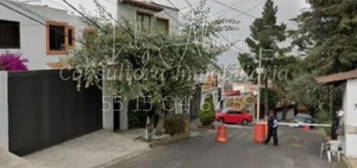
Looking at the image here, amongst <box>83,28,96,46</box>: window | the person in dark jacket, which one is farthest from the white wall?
<box>83,28,96,46</box>: window

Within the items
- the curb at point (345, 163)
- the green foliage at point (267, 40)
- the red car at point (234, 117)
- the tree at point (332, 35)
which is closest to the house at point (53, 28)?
the tree at point (332, 35)

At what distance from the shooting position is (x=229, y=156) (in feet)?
59.1

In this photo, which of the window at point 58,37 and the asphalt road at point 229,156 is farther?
the window at point 58,37

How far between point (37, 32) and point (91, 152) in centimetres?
1110

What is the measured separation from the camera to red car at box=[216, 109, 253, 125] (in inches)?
1864

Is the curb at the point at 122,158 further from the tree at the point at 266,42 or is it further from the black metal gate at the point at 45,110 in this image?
the tree at the point at 266,42

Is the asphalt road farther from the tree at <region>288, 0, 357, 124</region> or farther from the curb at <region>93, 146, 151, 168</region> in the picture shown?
the tree at <region>288, 0, 357, 124</region>

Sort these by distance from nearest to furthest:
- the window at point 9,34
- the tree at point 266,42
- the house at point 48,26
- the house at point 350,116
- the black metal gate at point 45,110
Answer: the black metal gate at point 45,110 < the house at point 350,116 < the window at point 9,34 < the house at point 48,26 < the tree at point 266,42

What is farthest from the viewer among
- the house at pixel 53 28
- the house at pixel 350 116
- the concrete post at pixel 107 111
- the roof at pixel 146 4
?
the roof at pixel 146 4

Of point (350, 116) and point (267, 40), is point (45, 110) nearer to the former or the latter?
point (350, 116)

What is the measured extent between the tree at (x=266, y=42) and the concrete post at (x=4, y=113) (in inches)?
1994

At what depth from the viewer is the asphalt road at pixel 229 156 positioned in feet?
52.6

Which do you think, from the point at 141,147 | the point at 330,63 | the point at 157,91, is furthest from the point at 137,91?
the point at 330,63

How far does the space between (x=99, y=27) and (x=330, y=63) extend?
47.0 feet
